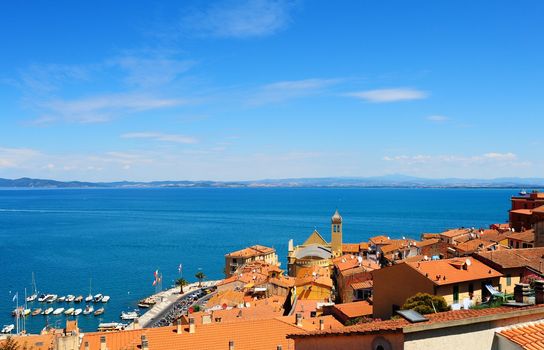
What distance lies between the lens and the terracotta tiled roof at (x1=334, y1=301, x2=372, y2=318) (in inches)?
1182

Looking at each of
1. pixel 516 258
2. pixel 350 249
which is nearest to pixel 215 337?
pixel 516 258

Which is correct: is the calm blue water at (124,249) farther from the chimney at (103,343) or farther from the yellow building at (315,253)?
the chimney at (103,343)

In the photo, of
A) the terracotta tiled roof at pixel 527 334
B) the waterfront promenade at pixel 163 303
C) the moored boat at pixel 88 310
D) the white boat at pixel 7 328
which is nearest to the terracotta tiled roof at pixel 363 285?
the waterfront promenade at pixel 163 303

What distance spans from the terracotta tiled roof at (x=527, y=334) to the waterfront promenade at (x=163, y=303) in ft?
167

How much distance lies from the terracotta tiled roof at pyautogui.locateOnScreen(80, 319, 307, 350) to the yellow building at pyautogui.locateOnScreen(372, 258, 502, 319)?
4620 mm

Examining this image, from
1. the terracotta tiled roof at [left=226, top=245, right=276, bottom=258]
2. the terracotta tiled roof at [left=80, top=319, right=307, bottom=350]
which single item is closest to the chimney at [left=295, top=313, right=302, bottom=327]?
the terracotta tiled roof at [left=80, top=319, right=307, bottom=350]

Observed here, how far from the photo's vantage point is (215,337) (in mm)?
26531

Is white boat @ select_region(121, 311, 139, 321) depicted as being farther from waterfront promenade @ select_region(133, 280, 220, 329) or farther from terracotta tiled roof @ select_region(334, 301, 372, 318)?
terracotta tiled roof @ select_region(334, 301, 372, 318)

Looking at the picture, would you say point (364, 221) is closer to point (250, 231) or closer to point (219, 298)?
point (250, 231)

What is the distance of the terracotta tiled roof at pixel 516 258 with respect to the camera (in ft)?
93.8

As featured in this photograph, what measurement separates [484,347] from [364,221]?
19096cm

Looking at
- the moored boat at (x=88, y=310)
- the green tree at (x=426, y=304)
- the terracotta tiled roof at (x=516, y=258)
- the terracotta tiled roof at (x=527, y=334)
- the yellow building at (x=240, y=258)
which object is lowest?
the moored boat at (x=88, y=310)

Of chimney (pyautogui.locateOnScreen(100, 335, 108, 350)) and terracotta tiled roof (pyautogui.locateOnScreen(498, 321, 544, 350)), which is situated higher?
terracotta tiled roof (pyautogui.locateOnScreen(498, 321, 544, 350))

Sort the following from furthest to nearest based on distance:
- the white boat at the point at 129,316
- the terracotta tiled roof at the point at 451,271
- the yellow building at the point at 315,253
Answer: the yellow building at the point at 315,253, the white boat at the point at 129,316, the terracotta tiled roof at the point at 451,271
